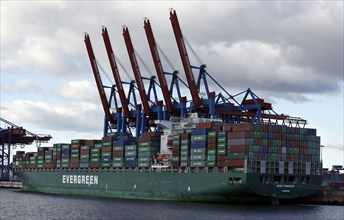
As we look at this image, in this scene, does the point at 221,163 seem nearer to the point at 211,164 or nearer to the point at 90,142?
the point at 211,164

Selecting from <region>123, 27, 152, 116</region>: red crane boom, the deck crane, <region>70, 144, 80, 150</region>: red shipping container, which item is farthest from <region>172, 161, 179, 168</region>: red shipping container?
<region>70, 144, 80, 150</region>: red shipping container

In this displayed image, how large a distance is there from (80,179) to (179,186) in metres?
29.3

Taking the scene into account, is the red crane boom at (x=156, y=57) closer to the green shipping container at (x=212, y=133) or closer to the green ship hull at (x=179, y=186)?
the green ship hull at (x=179, y=186)

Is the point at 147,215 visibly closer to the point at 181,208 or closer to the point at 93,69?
the point at 181,208

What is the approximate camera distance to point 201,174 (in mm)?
93562

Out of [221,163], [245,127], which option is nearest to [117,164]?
[221,163]

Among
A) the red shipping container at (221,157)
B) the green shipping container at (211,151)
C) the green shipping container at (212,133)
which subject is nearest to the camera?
the red shipping container at (221,157)

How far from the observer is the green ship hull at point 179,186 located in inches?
3521

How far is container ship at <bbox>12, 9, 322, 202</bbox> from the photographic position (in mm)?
90500

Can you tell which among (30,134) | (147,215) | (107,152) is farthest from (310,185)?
(30,134)

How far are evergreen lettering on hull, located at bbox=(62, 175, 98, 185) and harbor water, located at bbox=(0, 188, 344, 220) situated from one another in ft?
72.3

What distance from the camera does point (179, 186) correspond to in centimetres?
9725

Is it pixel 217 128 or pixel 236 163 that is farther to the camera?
pixel 217 128

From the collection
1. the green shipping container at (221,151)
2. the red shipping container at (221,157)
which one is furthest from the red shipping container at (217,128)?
the red shipping container at (221,157)
